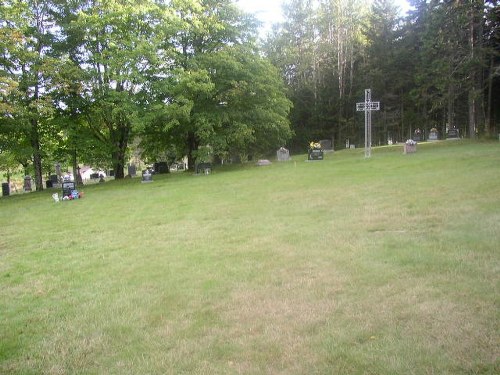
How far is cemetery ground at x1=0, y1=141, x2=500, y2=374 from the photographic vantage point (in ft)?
11.1

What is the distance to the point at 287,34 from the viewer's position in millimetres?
41875

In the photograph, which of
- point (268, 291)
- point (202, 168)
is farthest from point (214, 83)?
point (268, 291)

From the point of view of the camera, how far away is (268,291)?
4.77 metres

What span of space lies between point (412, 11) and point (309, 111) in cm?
1247

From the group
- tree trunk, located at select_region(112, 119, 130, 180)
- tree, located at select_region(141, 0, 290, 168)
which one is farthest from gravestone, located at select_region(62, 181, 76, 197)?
tree trunk, located at select_region(112, 119, 130, 180)

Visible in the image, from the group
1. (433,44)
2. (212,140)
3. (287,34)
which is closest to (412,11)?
(433,44)

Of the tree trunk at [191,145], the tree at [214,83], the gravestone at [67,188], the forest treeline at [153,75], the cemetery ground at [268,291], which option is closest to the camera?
the cemetery ground at [268,291]

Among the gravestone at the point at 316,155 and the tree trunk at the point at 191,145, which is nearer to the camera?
the gravestone at the point at 316,155

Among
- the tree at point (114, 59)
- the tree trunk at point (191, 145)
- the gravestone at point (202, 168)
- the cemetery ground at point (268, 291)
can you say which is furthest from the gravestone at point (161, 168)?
the cemetery ground at point (268, 291)

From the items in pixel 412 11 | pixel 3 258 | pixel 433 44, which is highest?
pixel 412 11

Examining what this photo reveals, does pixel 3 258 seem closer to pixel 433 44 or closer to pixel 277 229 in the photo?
pixel 277 229

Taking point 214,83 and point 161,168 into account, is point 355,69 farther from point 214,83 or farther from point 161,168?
point 214,83

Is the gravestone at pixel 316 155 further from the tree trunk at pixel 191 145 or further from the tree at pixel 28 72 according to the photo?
the tree at pixel 28 72

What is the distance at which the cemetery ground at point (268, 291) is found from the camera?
339cm
